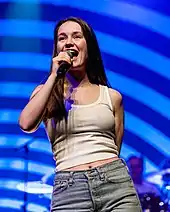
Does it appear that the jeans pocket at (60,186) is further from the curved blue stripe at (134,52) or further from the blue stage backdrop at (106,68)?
the curved blue stripe at (134,52)

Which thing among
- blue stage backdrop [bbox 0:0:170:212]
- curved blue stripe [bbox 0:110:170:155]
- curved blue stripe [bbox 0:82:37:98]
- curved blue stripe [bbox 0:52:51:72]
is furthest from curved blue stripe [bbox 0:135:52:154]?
curved blue stripe [bbox 0:110:170:155]

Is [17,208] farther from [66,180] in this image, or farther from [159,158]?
[66,180]

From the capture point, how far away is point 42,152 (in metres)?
3.44

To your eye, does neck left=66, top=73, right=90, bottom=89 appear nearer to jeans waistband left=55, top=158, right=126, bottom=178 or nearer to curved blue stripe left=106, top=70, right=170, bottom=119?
jeans waistband left=55, top=158, right=126, bottom=178

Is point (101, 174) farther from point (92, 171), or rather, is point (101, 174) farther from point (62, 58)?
point (62, 58)

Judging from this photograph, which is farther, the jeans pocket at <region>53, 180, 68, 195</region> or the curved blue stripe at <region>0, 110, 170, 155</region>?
the curved blue stripe at <region>0, 110, 170, 155</region>

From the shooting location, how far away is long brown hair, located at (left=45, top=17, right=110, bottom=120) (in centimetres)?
122

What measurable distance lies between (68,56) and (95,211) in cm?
35

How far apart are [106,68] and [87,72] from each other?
87.2 inches

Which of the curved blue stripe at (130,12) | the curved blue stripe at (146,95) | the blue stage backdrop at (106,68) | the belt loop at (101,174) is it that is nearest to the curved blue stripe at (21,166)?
the blue stage backdrop at (106,68)

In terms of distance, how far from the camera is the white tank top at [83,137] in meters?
1.20

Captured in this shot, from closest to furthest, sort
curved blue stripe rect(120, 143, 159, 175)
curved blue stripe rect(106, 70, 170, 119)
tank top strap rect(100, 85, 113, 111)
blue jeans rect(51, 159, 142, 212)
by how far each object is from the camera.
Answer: blue jeans rect(51, 159, 142, 212), tank top strap rect(100, 85, 113, 111), curved blue stripe rect(120, 143, 159, 175), curved blue stripe rect(106, 70, 170, 119)

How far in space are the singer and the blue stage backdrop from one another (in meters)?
2.15

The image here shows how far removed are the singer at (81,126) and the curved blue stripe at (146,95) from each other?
2.20 m
